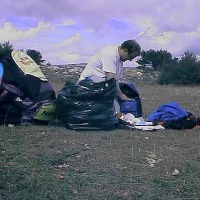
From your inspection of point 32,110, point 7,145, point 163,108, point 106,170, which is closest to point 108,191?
point 106,170

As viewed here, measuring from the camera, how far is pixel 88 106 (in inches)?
277

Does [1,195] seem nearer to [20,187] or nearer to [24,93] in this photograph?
[20,187]

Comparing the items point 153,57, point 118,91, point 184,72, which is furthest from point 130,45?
point 153,57

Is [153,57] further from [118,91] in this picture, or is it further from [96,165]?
[96,165]

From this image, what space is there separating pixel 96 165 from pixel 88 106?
199cm

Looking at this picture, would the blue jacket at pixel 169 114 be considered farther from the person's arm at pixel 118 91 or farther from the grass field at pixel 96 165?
Answer: the grass field at pixel 96 165

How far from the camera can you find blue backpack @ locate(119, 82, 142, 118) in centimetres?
808

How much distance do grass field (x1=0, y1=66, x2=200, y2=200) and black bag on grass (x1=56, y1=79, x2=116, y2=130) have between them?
203 mm

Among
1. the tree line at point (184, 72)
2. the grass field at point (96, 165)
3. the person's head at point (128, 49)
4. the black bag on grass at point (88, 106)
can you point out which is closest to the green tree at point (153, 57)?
the tree line at point (184, 72)

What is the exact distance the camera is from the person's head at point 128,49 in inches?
294

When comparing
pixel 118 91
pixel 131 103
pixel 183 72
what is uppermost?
pixel 118 91

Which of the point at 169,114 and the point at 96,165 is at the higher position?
the point at 169,114

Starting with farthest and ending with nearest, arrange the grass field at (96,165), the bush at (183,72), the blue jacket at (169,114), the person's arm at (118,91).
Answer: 1. the bush at (183,72)
2. the blue jacket at (169,114)
3. the person's arm at (118,91)
4. the grass field at (96,165)

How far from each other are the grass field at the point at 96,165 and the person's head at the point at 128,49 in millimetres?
1241
